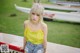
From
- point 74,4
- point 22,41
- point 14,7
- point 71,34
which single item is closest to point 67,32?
point 71,34

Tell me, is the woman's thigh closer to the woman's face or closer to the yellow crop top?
the yellow crop top

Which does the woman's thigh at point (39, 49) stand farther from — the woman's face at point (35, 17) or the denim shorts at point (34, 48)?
the woman's face at point (35, 17)

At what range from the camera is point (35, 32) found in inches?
104

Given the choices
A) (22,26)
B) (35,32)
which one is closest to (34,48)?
(35,32)

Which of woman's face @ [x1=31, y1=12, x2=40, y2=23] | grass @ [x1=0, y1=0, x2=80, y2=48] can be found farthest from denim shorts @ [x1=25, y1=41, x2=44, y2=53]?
woman's face @ [x1=31, y1=12, x2=40, y2=23]

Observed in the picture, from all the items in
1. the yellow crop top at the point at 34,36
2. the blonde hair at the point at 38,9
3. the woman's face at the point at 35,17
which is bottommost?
the yellow crop top at the point at 34,36

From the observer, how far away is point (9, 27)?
312 cm

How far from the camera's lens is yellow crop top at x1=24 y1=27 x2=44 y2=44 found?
103 inches

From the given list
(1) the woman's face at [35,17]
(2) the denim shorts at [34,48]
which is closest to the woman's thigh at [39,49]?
(2) the denim shorts at [34,48]

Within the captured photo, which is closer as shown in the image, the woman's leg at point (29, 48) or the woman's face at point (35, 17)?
the woman's face at point (35, 17)

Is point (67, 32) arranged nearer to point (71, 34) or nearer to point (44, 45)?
point (71, 34)

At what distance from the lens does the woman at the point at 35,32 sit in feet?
8.29

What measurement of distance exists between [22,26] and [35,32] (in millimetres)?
368

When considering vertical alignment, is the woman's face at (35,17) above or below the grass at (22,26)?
above
